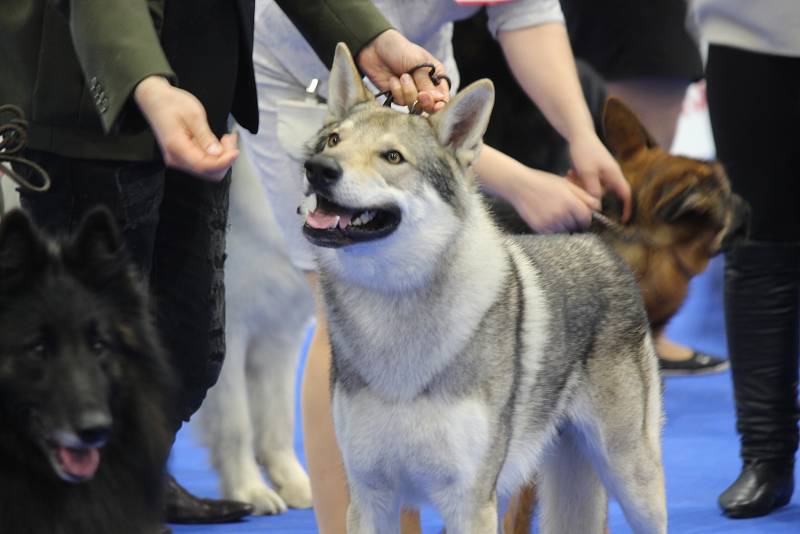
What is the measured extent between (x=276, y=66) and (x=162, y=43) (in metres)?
0.68

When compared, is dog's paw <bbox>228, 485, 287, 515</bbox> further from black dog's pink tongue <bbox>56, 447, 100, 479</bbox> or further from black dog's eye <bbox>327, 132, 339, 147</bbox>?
black dog's pink tongue <bbox>56, 447, 100, 479</bbox>

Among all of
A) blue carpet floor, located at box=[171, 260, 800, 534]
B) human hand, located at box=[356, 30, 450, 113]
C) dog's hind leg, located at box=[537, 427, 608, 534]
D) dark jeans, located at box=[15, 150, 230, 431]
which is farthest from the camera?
blue carpet floor, located at box=[171, 260, 800, 534]

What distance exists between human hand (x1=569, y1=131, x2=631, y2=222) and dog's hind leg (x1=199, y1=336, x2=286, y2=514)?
1.33 meters

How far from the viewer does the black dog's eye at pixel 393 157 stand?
2.37m

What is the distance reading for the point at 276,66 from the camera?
3092mm

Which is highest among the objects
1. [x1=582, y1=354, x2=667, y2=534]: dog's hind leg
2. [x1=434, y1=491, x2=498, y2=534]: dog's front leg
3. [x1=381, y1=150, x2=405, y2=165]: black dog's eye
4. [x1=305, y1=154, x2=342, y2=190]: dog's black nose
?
[x1=305, y1=154, x2=342, y2=190]: dog's black nose

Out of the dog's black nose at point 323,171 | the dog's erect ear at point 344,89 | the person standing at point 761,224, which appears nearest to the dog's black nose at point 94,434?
the dog's black nose at point 323,171

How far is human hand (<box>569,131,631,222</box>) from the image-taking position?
3078mm

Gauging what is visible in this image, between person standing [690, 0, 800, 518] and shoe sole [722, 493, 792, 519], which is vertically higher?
person standing [690, 0, 800, 518]

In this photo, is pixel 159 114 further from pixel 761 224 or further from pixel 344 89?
pixel 761 224

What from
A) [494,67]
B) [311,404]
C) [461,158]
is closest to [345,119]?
[461,158]

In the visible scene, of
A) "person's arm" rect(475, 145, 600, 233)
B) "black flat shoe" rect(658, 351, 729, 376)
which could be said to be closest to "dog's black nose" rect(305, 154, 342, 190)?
"person's arm" rect(475, 145, 600, 233)

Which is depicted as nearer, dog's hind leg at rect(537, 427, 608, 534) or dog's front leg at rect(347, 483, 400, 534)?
dog's front leg at rect(347, 483, 400, 534)

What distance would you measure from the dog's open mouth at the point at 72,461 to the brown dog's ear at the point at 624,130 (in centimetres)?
180
